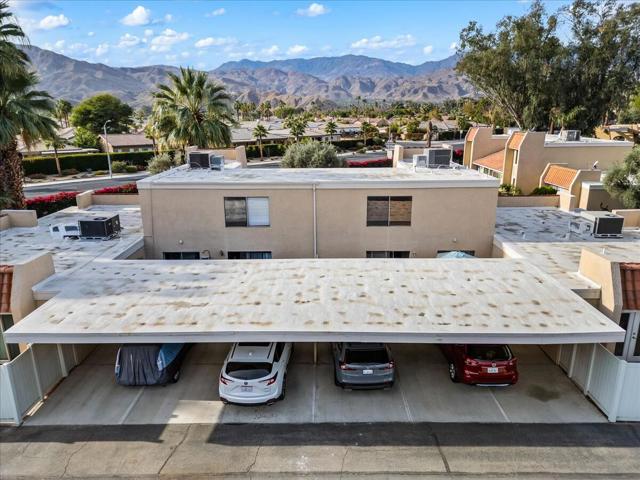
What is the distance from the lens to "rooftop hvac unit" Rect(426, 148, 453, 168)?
23.3 m

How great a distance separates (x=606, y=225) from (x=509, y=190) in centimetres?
1518

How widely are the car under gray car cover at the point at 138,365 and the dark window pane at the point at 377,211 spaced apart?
32.0ft

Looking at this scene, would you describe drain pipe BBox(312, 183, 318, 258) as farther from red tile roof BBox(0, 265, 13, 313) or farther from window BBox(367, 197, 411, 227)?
red tile roof BBox(0, 265, 13, 313)

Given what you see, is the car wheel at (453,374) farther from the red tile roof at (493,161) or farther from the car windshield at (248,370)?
the red tile roof at (493,161)

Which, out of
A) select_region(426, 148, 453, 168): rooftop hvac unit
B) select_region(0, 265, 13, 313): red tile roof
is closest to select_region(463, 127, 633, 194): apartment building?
select_region(426, 148, 453, 168): rooftop hvac unit

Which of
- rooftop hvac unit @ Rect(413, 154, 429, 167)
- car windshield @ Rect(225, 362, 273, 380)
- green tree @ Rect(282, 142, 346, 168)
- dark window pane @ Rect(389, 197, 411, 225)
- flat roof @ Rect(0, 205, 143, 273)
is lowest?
car windshield @ Rect(225, 362, 273, 380)

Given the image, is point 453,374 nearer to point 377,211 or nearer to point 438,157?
point 377,211

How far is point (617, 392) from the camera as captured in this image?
11750mm

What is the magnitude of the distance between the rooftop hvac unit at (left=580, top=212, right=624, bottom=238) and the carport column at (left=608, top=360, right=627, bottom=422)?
958cm

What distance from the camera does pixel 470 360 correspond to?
13.0 meters

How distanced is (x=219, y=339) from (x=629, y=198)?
21684 mm

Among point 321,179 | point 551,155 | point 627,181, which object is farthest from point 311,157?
point 627,181

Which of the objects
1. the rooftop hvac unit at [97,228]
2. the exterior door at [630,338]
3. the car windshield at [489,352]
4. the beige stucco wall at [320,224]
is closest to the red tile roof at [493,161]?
the beige stucco wall at [320,224]

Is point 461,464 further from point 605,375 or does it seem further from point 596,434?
point 605,375
